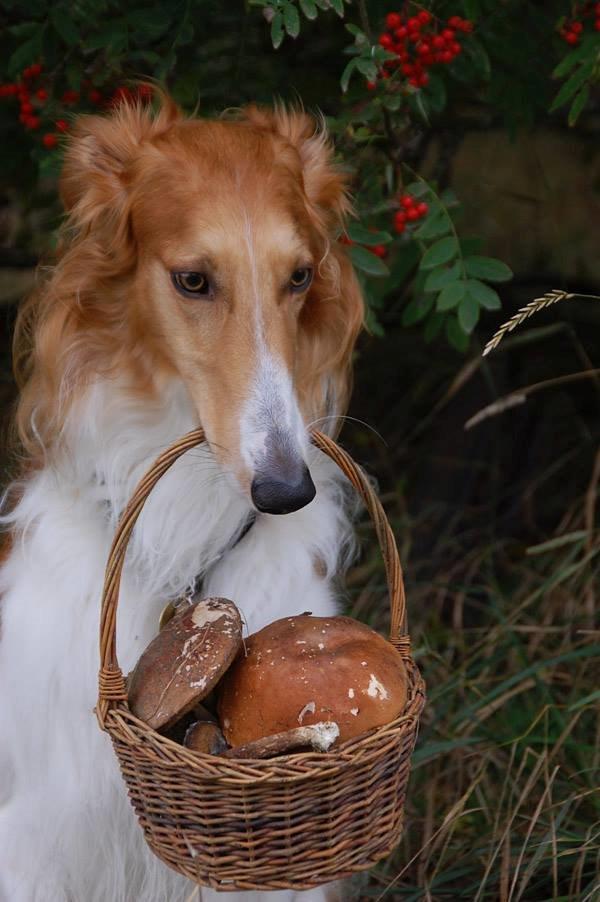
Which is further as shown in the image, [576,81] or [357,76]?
[357,76]

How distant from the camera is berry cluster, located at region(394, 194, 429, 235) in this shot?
135 inches

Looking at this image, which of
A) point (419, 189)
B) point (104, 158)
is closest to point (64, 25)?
point (104, 158)

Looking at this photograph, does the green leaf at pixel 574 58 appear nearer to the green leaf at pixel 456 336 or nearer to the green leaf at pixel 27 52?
the green leaf at pixel 456 336

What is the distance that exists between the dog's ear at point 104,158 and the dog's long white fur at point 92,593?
0.45 metres

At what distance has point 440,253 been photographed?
134 inches

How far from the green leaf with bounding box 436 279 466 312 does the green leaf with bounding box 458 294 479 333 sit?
0.02 meters

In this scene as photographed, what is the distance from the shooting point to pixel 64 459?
3.00 meters

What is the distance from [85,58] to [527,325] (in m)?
2.91

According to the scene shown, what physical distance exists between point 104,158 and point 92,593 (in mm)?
1068

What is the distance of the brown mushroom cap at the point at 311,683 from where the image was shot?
2305mm

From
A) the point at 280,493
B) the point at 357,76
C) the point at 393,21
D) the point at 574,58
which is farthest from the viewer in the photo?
the point at 357,76

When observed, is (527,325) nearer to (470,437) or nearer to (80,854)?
(470,437)

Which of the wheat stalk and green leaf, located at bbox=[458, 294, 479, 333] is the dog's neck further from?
green leaf, located at bbox=[458, 294, 479, 333]

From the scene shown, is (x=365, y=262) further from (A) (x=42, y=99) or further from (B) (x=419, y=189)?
(A) (x=42, y=99)
